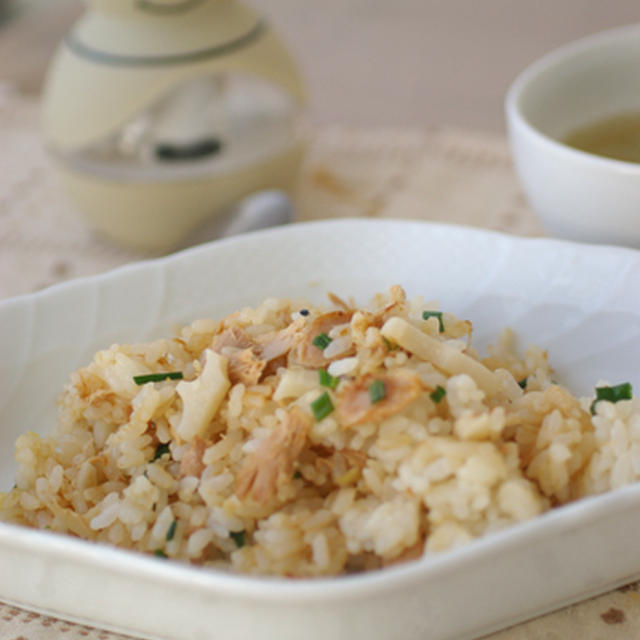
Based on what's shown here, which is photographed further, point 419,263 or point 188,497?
point 419,263

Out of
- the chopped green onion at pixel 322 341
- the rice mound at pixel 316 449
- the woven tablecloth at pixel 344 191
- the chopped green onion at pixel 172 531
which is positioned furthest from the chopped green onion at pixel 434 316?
the woven tablecloth at pixel 344 191

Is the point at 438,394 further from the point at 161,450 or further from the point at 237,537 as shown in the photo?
the point at 161,450

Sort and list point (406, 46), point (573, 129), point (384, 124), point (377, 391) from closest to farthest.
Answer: point (377, 391), point (573, 129), point (384, 124), point (406, 46)

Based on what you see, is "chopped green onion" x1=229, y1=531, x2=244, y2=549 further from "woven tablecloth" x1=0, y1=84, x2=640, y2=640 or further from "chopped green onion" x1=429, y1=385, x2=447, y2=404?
"woven tablecloth" x1=0, y1=84, x2=640, y2=640

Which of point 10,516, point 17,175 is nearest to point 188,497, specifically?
point 10,516

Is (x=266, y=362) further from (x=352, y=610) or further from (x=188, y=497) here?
(x=352, y=610)

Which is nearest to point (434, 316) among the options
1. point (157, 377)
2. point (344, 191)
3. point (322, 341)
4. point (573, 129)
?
point (322, 341)
